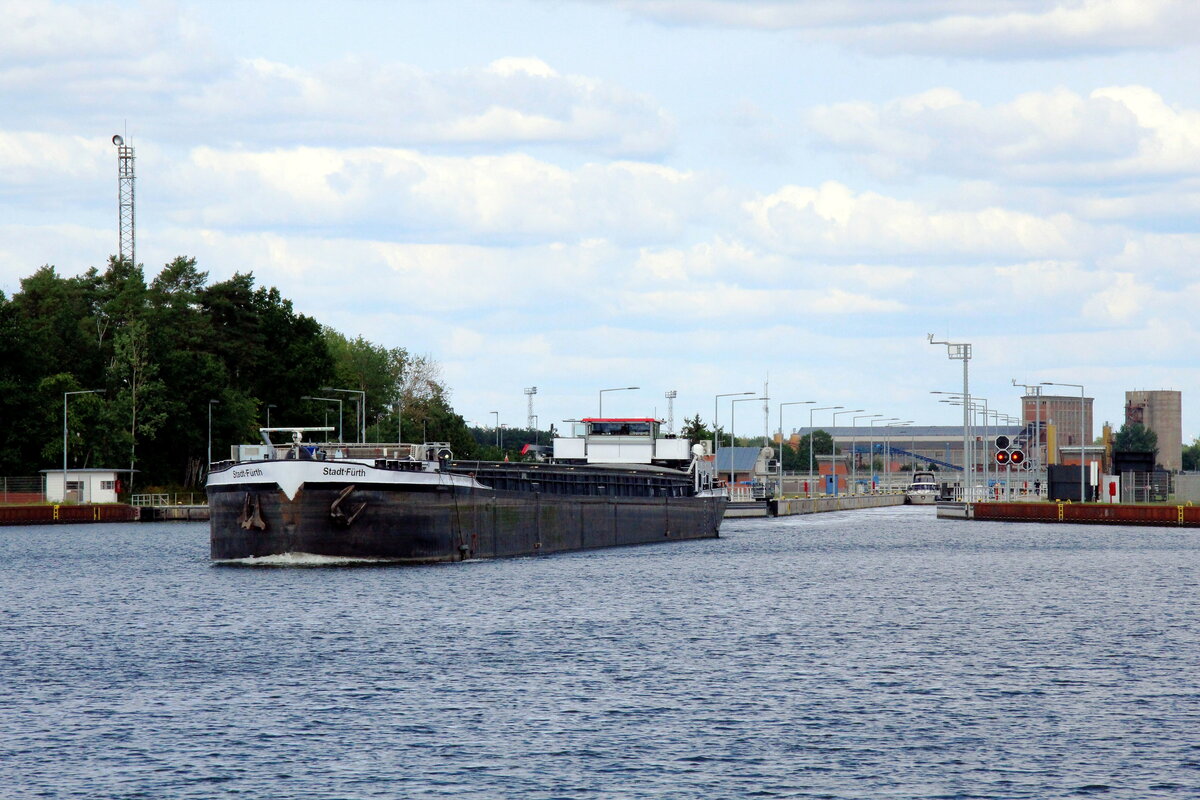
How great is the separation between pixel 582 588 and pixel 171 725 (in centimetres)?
2587

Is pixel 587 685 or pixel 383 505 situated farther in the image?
pixel 383 505

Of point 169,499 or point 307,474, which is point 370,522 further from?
point 169,499

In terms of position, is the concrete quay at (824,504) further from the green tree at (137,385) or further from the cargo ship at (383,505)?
the cargo ship at (383,505)

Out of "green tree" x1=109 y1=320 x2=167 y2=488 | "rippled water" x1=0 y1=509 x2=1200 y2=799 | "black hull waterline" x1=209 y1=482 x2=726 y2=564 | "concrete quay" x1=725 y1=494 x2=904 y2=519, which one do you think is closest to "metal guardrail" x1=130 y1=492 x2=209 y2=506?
"green tree" x1=109 y1=320 x2=167 y2=488

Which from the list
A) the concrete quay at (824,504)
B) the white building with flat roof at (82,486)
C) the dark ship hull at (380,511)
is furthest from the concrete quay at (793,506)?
the dark ship hull at (380,511)

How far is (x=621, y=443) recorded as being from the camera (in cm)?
9281

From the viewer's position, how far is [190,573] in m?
56.6

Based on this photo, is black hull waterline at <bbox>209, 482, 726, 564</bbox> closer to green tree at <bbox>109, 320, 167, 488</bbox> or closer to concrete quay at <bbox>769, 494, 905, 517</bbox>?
green tree at <bbox>109, 320, 167, 488</bbox>

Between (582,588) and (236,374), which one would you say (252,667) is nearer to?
(582,588)

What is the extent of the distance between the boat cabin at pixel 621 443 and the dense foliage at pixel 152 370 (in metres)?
28.7

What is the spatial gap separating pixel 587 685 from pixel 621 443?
61.7 metres

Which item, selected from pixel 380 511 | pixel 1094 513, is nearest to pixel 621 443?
pixel 1094 513

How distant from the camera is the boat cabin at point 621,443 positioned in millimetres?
91625

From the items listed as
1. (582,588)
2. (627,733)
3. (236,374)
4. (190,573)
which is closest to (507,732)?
(627,733)
